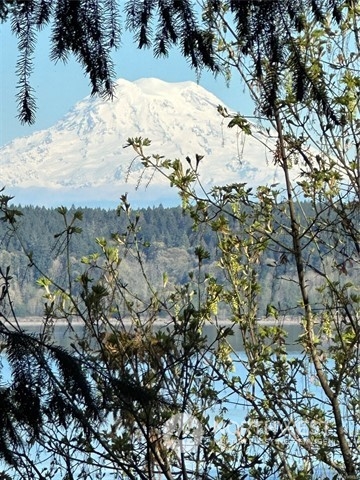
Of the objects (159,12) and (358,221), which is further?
(358,221)

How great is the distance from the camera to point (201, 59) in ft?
6.76

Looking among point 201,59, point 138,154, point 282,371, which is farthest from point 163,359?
point 201,59

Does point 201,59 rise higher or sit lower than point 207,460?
higher

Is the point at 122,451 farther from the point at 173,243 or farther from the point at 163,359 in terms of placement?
the point at 173,243

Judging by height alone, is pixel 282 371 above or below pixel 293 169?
below

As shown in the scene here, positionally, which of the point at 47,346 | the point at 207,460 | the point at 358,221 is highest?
the point at 358,221

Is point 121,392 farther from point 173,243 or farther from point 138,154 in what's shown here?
point 173,243

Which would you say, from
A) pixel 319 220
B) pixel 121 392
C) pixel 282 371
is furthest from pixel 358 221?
pixel 121 392

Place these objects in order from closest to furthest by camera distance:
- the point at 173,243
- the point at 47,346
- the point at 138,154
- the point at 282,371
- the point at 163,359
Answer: the point at 47,346
the point at 163,359
the point at 282,371
the point at 138,154
the point at 173,243

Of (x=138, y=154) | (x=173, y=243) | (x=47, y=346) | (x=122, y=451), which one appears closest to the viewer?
(x=47, y=346)

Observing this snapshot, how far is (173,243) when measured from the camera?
6638 centimetres

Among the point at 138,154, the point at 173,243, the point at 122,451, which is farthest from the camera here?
the point at 173,243

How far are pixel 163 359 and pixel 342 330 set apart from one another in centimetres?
122

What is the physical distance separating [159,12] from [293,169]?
199 cm
